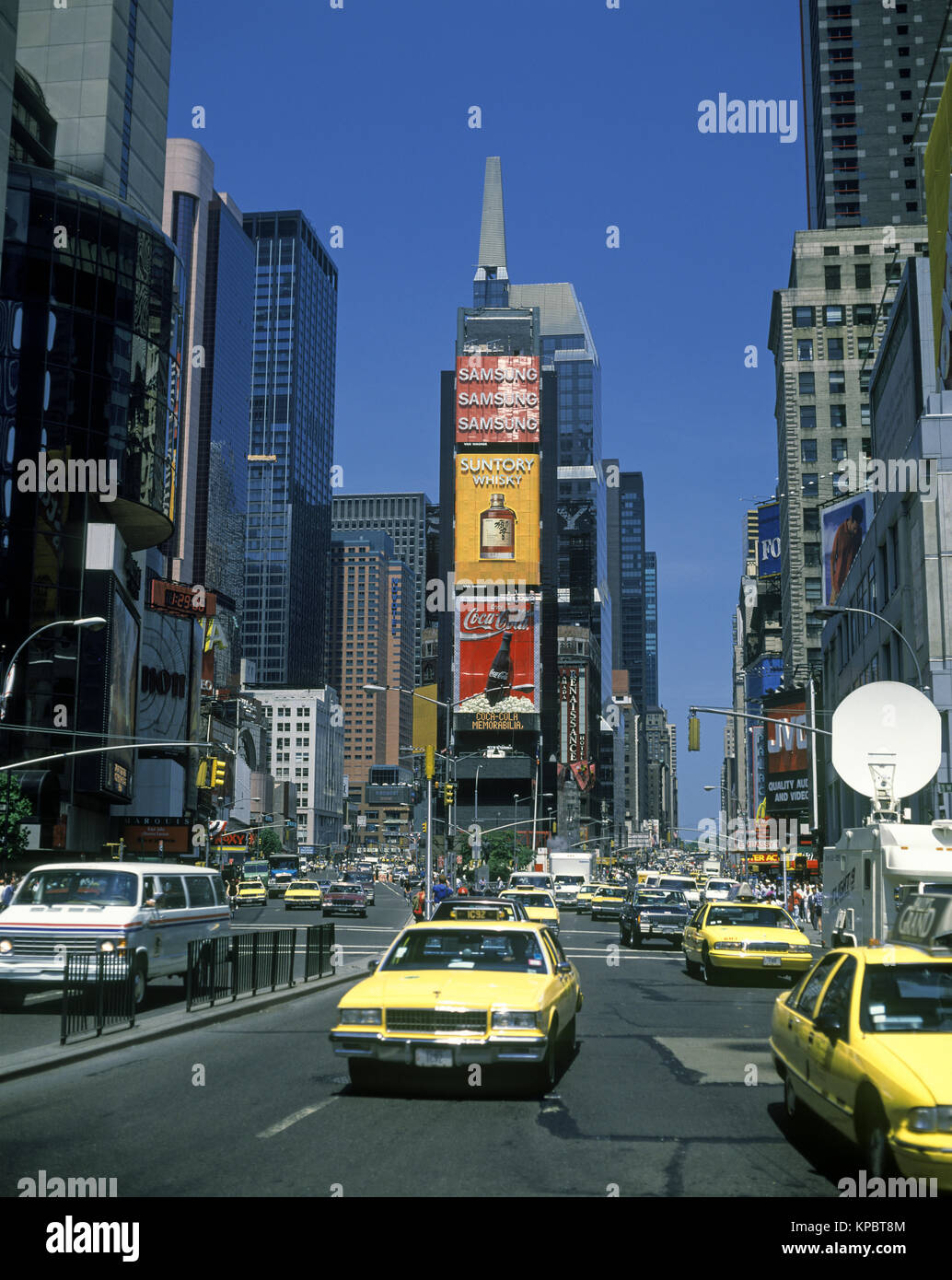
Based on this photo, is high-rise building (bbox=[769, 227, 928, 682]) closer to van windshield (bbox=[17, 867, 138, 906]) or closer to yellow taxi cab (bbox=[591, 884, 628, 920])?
yellow taxi cab (bbox=[591, 884, 628, 920])

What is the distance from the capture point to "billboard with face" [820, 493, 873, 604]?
7144 cm

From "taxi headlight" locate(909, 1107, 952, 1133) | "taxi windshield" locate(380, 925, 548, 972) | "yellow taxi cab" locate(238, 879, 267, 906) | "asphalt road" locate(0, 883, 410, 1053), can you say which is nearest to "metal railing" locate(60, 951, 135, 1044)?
"asphalt road" locate(0, 883, 410, 1053)

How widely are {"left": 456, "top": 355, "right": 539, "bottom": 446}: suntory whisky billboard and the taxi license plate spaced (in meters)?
146

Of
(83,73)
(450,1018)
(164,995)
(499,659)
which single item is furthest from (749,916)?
(499,659)

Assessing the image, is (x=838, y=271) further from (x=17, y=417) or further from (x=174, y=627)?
(x=17, y=417)

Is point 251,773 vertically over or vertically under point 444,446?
under

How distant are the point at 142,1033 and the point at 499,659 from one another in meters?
140

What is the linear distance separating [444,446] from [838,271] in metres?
95.0

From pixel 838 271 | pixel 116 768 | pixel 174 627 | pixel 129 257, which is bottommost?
pixel 116 768

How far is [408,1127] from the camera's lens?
31.2 ft

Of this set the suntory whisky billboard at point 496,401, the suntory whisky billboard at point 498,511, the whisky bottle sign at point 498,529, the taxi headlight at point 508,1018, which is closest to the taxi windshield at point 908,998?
the taxi headlight at point 508,1018

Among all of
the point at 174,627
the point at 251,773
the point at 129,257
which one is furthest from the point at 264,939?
the point at 251,773
